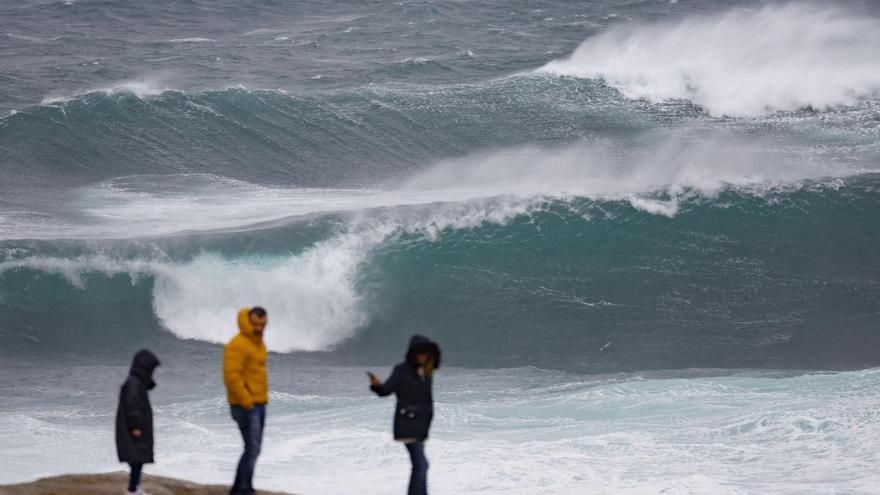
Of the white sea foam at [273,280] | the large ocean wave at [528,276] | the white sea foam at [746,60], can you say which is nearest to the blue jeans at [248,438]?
the large ocean wave at [528,276]

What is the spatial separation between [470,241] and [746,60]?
16693 millimetres

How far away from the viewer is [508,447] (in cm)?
1387

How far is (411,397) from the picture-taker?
892 cm

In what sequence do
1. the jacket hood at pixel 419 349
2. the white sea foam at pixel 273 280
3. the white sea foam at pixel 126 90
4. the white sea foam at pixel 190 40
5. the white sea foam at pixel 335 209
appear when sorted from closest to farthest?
the jacket hood at pixel 419 349, the white sea foam at pixel 273 280, the white sea foam at pixel 335 209, the white sea foam at pixel 126 90, the white sea foam at pixel 190 40

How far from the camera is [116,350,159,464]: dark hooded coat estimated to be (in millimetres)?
8992

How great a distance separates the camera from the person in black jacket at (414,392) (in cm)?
881

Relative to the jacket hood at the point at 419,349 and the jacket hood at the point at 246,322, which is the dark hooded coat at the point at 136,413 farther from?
the jacket hood at the point at 419,349

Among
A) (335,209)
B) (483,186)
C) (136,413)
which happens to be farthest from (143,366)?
(483,186)

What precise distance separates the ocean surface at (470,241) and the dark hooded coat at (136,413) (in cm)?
364

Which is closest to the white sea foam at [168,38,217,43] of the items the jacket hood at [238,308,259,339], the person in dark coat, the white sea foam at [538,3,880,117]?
the white sea foam at [538,3,880,117]

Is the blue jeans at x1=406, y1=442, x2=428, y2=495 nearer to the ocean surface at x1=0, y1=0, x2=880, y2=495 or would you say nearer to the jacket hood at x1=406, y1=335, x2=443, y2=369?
the jacket hood at x1=406, y1=335, x2=443, y2=369

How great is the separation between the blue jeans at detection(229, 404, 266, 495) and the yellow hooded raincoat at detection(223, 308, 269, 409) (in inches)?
3.1

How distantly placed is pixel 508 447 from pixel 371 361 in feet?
21.1

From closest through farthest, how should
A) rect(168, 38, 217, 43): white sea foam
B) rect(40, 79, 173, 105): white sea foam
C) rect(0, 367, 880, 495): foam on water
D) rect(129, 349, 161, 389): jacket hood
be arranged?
1. rect(129, 349, 161, 389): jacket hood
2. rect(0, 367, 880, 495): foam on water
3. rect(40, 79, 173, 105): white sea foam
4. rect(168, 38, 217, 43): white sea foam
